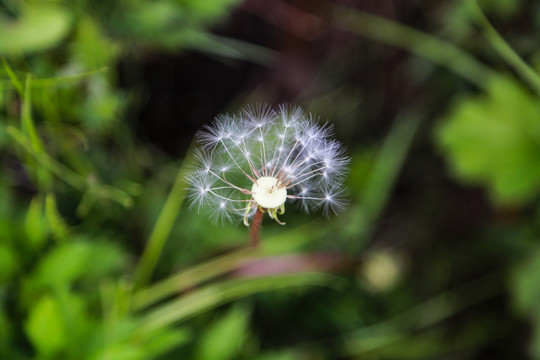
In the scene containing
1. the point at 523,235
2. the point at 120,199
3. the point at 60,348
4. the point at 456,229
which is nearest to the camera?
the point at 60,348

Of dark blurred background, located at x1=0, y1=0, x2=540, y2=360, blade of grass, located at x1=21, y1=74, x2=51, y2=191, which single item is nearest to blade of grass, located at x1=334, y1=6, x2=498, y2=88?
dark blurred background, located at x1=0, y1=0, x2=540, y2=360

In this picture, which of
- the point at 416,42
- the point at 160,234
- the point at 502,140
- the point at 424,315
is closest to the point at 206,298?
the point at 160,234

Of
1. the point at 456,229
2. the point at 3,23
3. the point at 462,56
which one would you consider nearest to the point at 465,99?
the point at 462,56

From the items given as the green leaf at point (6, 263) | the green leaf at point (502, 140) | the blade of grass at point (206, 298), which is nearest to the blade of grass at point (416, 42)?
the green leaf at point (502, 140)

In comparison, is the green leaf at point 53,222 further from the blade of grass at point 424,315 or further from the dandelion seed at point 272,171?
the blade of grass at point 424,315

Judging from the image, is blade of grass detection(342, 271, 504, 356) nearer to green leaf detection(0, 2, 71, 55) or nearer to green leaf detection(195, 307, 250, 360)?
green leaf detection(195, 307, 250, 360)

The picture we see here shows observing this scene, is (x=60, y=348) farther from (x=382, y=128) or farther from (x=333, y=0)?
(x=333, y=0)

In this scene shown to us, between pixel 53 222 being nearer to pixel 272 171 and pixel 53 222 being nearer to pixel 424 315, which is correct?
pixel 272 171
